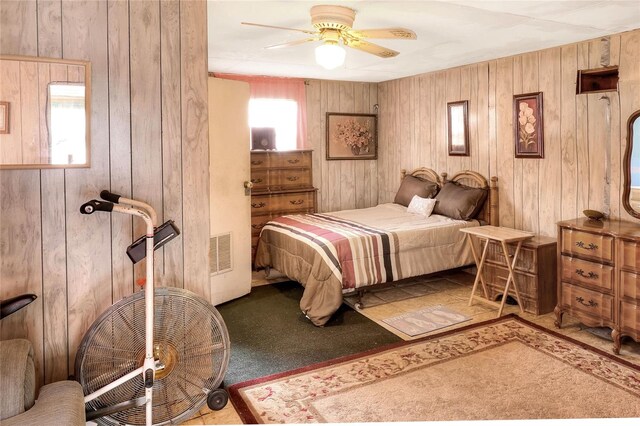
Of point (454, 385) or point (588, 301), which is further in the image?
point (588, 301)

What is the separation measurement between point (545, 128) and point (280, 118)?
9.96 ft

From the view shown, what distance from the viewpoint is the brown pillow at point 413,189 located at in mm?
5453

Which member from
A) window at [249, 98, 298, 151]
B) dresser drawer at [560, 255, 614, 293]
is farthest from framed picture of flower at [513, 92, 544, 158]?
A: window at [249, 98, 298, 151]

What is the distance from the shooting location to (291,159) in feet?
18.6

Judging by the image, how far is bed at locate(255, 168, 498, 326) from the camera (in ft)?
12.7

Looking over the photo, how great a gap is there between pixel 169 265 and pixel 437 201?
3.48 meters

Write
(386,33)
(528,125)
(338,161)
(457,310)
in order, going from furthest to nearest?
(338,161), (528,125), (457,310), (386,33)

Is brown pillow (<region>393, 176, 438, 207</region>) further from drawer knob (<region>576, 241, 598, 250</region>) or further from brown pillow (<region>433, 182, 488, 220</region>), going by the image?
drawer knob (<region>576, 241, 598, 250</region>)

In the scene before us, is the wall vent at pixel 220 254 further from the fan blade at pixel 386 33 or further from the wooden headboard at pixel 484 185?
the wooden headboard at pixel 484 185

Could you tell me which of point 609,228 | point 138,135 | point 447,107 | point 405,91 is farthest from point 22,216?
point 405,91

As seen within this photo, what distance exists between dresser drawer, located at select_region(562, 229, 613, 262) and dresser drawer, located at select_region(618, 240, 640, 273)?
86 mm

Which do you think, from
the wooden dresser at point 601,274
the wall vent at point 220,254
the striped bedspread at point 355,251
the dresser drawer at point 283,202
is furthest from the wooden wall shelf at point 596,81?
the wall vent at point 220,254

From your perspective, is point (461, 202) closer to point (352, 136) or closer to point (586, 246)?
point (586, 246)

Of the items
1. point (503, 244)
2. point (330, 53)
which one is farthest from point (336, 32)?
point (503, 244)
